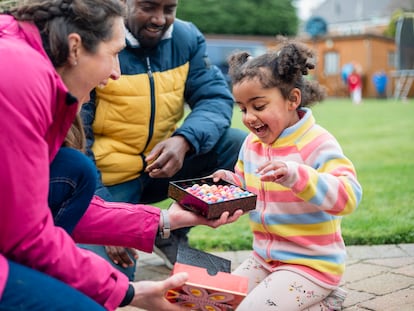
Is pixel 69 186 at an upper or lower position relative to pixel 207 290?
upper

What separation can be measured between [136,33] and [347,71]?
2876 centimetres

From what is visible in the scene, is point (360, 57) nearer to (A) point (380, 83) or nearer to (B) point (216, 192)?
(A) point (380, 83)

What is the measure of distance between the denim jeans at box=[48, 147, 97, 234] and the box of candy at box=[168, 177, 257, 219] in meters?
0.39

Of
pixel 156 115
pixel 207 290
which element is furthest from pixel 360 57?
pixel 207 290

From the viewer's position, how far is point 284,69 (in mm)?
2521

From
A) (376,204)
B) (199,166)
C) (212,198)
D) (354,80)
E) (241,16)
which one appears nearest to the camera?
(212,198)

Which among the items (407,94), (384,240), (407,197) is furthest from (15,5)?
(407,94)

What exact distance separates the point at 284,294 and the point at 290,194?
1.34 feet

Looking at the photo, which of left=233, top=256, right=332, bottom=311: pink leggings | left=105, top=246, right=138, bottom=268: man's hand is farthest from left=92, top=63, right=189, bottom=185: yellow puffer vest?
left=233, top=256, right=332, bottom=311: pink leggings

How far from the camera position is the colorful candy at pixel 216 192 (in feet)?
7.65

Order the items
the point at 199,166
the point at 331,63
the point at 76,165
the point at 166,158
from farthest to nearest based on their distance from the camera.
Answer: the point at 331,63 < the point at 199,166 < the point at 166,158 < the point at 76,165

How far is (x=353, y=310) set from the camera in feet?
8.73

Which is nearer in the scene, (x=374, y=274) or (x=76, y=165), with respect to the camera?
(x=76, y=165)

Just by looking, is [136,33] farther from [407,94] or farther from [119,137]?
[407,94]
